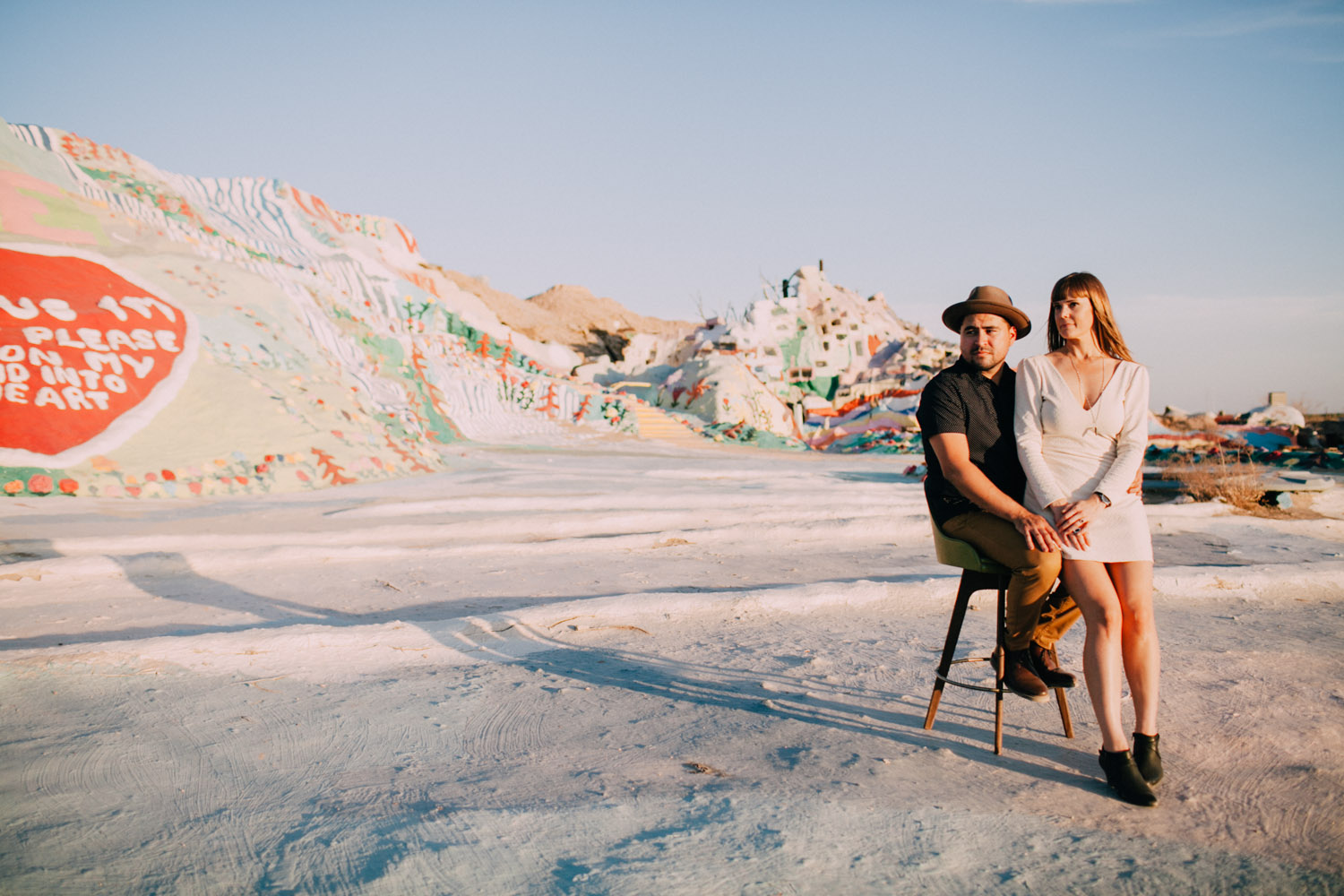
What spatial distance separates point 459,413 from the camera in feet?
54.2

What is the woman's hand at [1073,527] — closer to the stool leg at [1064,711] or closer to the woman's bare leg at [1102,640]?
the woman's bare leg at [1102,640]

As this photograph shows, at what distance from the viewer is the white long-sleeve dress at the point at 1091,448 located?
A: 2.15 metres

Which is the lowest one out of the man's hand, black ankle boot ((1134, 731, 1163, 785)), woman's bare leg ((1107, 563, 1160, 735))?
black ankle boot ((1134, 731, 1163, 785))

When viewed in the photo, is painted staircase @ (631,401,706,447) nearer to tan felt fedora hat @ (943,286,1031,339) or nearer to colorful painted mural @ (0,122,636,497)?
colorful painted mural @ (0,122,636,497)

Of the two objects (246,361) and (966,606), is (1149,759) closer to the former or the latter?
(966,606)

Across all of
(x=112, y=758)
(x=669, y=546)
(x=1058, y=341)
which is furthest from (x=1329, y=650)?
(x=112, y=758)

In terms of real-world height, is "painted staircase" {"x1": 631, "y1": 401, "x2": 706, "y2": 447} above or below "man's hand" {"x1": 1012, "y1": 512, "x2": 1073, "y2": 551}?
below

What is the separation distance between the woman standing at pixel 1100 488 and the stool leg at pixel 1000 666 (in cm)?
19

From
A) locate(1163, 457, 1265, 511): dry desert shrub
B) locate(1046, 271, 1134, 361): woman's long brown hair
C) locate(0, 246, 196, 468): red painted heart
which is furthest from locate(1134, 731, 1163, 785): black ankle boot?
locate(0, 246, 196, 468): red painted heart

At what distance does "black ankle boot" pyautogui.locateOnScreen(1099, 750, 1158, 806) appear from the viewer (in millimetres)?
1939

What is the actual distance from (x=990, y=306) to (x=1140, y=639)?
0.99 m

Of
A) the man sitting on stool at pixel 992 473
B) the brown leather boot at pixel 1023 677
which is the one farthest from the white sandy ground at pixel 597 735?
the man sitting on stool at pixel 992 473

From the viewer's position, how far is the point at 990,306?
2.33m

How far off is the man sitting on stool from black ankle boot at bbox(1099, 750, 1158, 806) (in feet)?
0.91
